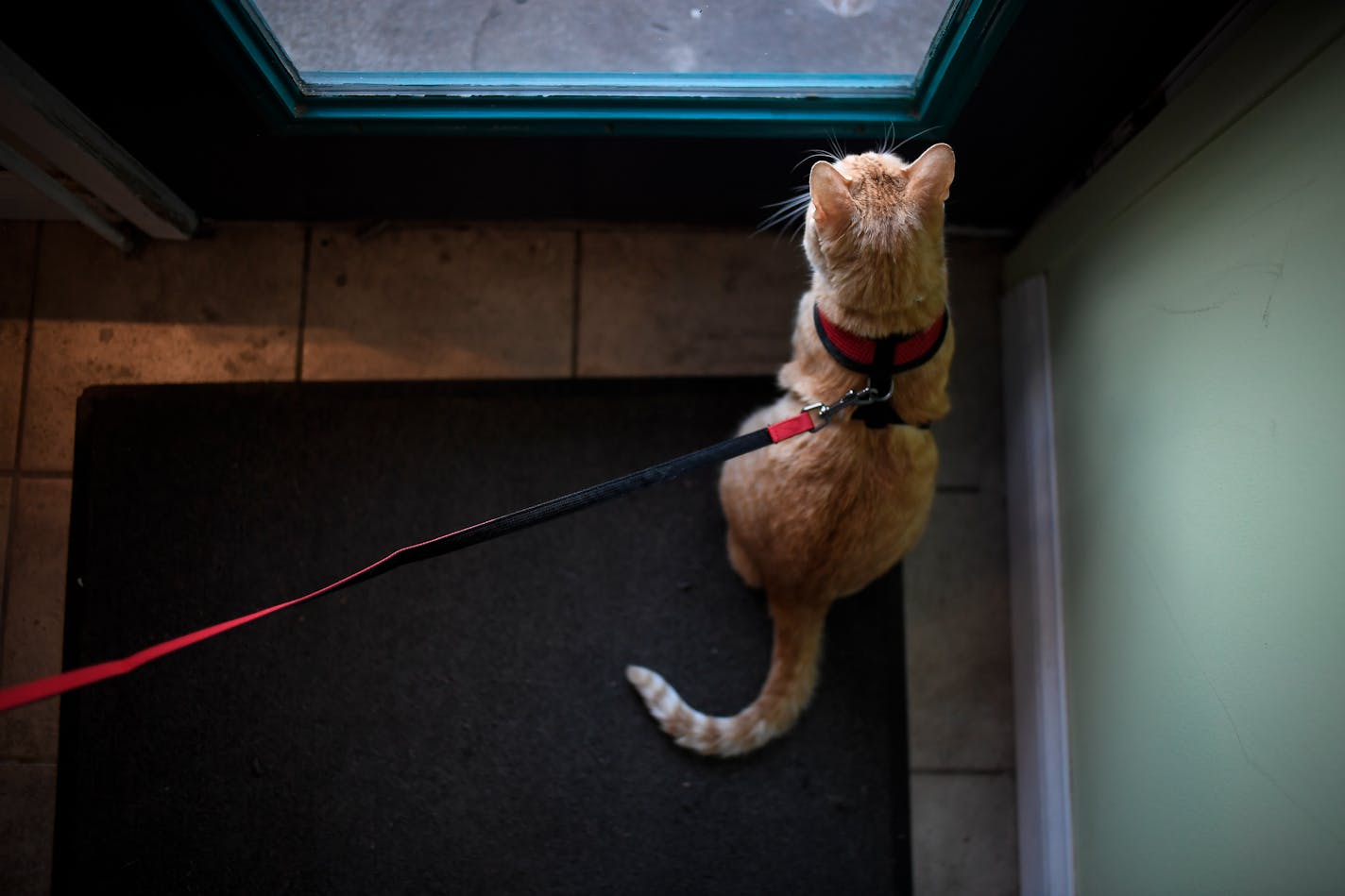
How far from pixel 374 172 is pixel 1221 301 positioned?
1618 mm

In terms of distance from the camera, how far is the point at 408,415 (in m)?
1.69

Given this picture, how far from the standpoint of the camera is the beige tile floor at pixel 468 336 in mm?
1639

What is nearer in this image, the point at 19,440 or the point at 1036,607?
the point at 1036,607

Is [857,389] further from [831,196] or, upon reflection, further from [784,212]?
[784,212]

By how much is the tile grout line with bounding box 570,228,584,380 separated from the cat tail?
30.3 inches

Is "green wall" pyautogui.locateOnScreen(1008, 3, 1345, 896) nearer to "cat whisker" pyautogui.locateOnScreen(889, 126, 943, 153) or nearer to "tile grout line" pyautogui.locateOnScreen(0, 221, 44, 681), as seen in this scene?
"cat whisker" pyautogui.locateOnScreen(889, 126, 943, 153)

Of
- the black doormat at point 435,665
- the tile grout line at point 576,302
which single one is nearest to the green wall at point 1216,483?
the black doormat at point 435,665

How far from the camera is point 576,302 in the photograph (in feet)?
5.72

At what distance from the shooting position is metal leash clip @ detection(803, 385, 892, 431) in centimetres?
115

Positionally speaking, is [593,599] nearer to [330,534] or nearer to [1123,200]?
[330,534]

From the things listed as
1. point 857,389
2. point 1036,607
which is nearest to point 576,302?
point 857,389

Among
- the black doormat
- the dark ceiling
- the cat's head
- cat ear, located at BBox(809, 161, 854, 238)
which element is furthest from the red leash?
the dark ceiling

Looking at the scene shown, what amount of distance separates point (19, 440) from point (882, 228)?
2.04m

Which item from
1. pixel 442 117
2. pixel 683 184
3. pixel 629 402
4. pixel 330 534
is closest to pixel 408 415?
pixel 330 534
